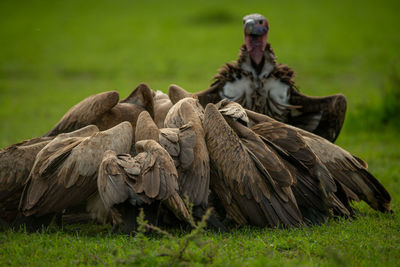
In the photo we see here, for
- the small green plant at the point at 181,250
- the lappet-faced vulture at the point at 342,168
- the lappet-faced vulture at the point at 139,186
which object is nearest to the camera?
the small green plant at the point at 181,250

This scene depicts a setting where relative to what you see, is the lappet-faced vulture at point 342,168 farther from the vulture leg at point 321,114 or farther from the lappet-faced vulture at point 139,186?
the lappet-faced vulture at point 139,186

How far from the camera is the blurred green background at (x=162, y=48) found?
15797mm

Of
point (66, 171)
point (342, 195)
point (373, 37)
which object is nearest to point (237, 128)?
point (342, 195)

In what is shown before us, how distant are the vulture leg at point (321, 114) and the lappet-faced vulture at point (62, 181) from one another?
9.59ft

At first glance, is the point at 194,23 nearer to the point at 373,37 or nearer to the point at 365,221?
the point at 373,37

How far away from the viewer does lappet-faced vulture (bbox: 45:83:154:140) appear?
6633mm

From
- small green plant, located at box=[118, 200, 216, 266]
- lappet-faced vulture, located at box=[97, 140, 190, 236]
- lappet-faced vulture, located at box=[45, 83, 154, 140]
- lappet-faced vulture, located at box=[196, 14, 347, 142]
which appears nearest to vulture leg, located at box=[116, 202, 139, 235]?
lappet-faced vulture, located at box=[97, 140, 190, 236]

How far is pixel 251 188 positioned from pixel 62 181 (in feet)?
5.37

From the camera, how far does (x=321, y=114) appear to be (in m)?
7.36

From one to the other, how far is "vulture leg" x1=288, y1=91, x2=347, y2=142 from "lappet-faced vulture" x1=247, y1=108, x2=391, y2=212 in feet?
3.89

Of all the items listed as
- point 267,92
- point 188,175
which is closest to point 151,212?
point 188,175

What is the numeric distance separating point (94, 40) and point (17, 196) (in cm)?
2098

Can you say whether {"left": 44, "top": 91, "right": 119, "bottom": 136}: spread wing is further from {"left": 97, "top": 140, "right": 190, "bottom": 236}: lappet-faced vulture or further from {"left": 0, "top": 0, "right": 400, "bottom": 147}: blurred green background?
{"left": 0, "top": 0, "right": 400, "bottom": 147}: blurred green background

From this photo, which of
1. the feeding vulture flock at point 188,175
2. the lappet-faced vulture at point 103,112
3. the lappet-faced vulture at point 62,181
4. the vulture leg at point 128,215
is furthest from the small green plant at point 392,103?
the vulture leg at point 128,215
